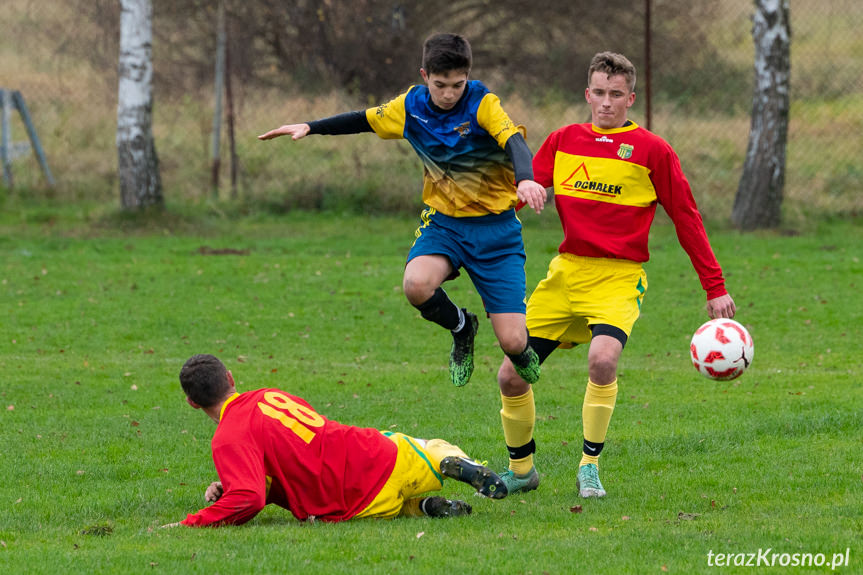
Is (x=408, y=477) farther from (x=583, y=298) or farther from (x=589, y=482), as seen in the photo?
(x=583, y=298)

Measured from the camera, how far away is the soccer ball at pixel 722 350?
5.88 meters

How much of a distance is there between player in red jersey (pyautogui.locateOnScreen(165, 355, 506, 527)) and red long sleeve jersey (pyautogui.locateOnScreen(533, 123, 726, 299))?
1517 mm

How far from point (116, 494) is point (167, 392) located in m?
3.00

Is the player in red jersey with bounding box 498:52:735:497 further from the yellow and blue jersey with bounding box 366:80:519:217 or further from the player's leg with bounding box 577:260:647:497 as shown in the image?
the yellow and blue jersey with bounding box 366:80:519:217

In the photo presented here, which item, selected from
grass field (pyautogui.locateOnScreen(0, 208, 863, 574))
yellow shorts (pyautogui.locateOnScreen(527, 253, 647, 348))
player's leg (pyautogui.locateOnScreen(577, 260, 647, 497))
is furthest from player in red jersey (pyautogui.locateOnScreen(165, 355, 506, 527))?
yellow shorts (pyautogui.locateOnScreen(527, 253, 647, 348))

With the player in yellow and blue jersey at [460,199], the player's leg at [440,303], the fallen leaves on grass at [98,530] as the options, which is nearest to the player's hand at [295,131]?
the player in yellow and blue jersey at [460,199]

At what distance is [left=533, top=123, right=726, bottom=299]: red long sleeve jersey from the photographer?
600 cm

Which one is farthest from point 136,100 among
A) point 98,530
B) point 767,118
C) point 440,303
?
point 98,530

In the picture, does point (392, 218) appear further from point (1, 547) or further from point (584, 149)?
point (1, 547)

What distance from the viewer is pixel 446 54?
19.0 feet

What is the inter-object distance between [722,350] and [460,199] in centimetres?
169

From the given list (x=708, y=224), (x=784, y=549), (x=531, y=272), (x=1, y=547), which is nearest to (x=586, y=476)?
(x=784, y=549)

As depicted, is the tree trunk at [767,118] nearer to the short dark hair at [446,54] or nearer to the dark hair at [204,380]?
the short dark hair at [446,54]

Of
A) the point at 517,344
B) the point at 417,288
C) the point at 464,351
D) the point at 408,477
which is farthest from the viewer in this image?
the point at 464,351
